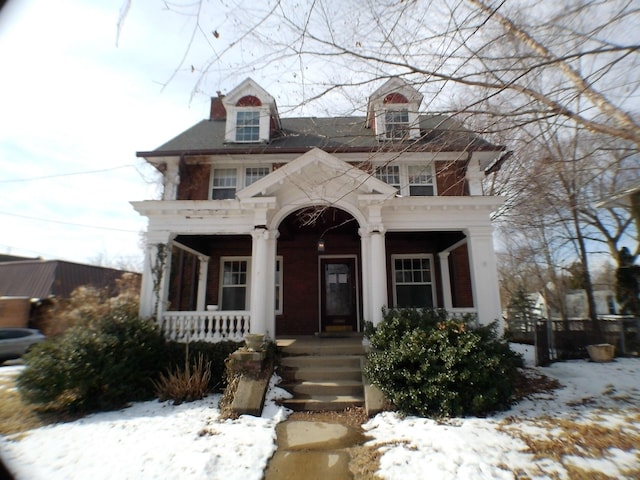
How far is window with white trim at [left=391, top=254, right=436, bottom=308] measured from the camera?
36.9 ft

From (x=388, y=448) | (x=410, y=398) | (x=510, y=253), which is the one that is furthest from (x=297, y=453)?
(x=510, y=253)

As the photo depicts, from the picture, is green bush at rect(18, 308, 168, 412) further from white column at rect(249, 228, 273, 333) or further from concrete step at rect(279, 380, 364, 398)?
concrete step at rect(279, 380, 364, 398)

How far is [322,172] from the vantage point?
8.24 metres

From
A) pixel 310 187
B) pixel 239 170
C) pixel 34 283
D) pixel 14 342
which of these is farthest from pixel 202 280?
pixel 34 283

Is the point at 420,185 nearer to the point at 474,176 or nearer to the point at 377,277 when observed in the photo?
the point at 474,176

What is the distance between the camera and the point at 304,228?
1063cm

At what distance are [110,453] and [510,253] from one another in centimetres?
2479

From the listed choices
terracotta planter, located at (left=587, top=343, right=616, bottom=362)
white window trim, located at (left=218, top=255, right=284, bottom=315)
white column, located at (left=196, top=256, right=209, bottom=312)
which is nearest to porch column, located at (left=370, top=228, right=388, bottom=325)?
white window trim, located at (left=218, top=255, right=284, bottom=315)

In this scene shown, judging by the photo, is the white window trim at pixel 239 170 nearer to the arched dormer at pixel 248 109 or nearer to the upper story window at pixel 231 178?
the upper story window at pixel 231 178

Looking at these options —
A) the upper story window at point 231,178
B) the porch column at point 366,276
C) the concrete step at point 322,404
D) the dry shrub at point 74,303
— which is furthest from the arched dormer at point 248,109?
the concrete step at point 322,404

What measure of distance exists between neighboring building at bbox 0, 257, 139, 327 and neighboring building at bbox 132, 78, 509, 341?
922 centimetres

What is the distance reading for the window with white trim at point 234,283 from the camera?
37.7 ft

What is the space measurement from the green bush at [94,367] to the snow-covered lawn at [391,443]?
454mm

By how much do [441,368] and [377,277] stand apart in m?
2.53
